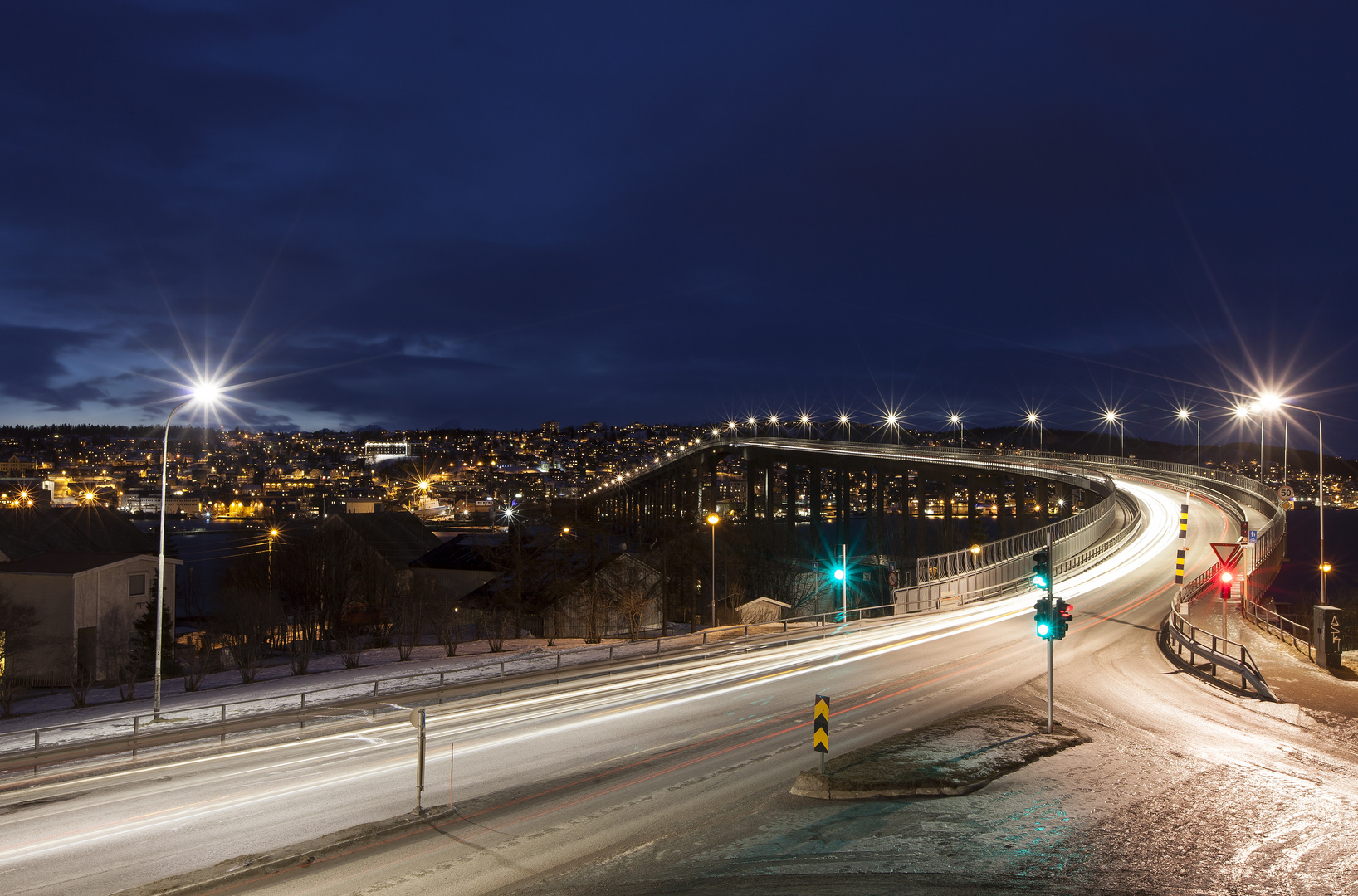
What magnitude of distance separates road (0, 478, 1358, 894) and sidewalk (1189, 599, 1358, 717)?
1.39 meters

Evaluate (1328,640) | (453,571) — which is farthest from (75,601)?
(1328,640)

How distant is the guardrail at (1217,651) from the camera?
19594 millimetres

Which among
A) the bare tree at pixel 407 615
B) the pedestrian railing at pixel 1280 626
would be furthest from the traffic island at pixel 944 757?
the bare tree at pixel 407 615

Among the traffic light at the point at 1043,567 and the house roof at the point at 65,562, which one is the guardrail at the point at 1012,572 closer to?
the traffic light at the point at 1043,567

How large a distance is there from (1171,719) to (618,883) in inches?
542

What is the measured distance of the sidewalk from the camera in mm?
18766

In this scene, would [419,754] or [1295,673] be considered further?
[1295,673]

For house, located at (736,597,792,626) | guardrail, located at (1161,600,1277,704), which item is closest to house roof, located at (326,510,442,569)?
house, located at (736,597,792,626)

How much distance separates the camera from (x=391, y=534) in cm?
6919

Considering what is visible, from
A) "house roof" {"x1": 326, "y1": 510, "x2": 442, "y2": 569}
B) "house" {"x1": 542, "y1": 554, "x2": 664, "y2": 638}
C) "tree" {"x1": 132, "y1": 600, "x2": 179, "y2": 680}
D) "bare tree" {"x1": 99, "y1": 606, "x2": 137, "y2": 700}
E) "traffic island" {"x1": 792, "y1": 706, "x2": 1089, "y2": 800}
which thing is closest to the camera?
"traffic island" {"x1": 792, "y1": 706, "x2": 1089, "y2": 800}

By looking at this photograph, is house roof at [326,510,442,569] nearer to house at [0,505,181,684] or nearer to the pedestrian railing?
house at [0,505,181,684]

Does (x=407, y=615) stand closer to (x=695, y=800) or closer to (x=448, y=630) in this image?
(x=448, y=630)

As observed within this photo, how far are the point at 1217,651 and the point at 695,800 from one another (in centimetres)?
1780

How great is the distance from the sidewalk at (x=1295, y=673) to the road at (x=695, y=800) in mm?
1386
